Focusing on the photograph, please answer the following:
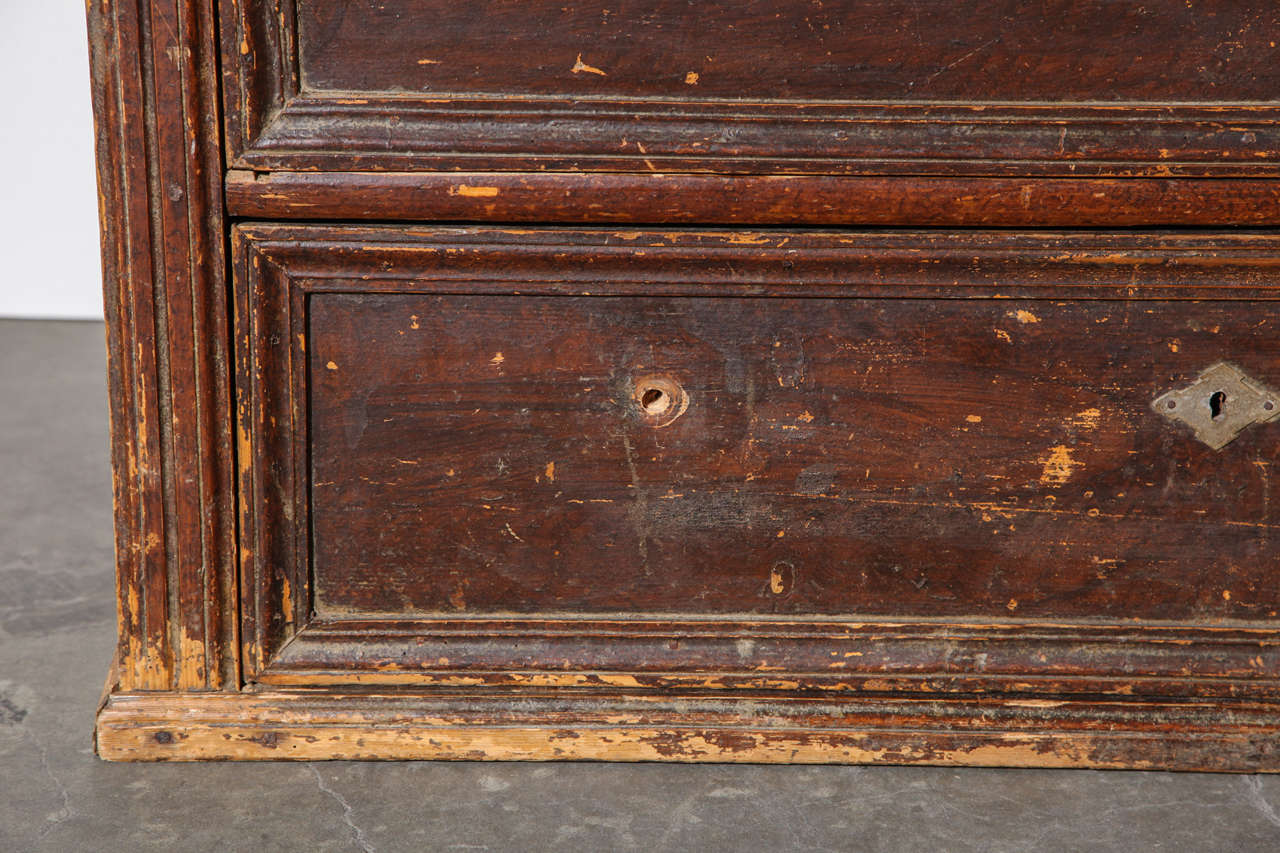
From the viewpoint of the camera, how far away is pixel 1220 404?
1271 millimetres

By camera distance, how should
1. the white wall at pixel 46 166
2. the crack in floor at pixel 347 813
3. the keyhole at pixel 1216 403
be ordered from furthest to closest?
the white wall at pixel 46 166, the keyhole at pixel 1216 403, the crack in floor at pixel 347 813

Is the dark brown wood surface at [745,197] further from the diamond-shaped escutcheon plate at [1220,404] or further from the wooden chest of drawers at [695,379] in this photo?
the diamond-shaped escutcheon plate at [1220,404]

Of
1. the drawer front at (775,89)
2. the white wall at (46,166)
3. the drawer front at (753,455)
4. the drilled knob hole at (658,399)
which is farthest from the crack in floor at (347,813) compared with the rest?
the white wall at (46,166)

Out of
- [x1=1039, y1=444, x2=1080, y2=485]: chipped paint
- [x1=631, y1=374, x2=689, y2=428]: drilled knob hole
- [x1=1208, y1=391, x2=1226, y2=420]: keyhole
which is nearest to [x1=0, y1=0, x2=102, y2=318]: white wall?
[x1=631, y1=374, x2=689, y2=428]: drilled knob hole

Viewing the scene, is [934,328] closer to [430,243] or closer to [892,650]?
[892,650]

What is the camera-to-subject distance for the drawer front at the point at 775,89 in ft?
3.88

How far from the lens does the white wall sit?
3664 millimetres

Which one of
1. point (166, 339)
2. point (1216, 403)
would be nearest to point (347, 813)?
point (166, 339)

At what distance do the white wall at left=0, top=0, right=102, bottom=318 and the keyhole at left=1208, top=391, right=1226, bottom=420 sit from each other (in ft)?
10.7

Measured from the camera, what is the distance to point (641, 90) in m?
1.20

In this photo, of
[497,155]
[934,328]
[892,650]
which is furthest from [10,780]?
[934,328]

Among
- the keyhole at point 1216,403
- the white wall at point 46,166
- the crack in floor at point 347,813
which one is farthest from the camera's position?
the white wall at point 46,166

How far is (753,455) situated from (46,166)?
10.8 ft

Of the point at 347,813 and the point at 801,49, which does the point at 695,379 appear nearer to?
the point at 801,49
